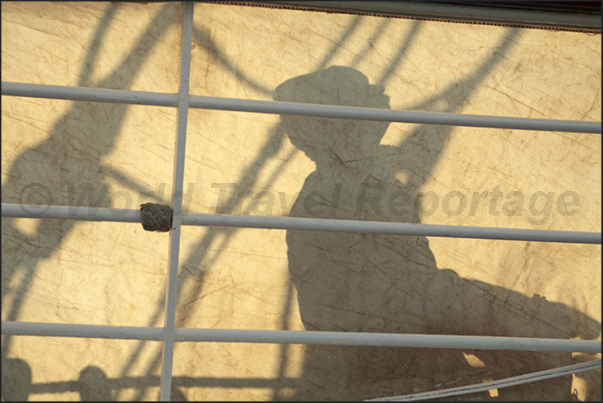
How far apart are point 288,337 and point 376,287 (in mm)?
824

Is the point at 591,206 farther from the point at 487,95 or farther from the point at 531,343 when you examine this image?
the point at 531,343

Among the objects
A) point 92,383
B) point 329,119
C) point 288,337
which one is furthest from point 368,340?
point 92,383

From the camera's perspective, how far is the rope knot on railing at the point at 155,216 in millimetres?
1265

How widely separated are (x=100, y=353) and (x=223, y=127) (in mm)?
1214

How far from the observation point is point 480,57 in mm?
2012

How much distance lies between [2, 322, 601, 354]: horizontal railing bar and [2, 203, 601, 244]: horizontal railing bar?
33 centimetres

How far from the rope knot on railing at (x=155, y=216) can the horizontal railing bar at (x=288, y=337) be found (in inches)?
12.8

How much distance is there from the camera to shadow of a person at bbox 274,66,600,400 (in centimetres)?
201

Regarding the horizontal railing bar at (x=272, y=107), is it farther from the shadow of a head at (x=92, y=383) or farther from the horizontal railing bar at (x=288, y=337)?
the shadow of a head at (x=92, y=383)

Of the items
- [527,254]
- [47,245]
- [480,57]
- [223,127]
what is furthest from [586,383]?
[47,245]

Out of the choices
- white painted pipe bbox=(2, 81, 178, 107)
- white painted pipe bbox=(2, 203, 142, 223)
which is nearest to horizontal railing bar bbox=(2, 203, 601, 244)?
white painted pipe bbox=(2, 203, 142, 223)

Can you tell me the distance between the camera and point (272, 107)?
4.39 feet

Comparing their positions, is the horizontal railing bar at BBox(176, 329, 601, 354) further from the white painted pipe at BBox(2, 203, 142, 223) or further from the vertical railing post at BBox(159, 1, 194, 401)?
the white painted pipe at BBox(2, 203, 142, 223)

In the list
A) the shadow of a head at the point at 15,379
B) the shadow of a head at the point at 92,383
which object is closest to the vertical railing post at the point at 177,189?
the shadow of a head at the point at 92,383
